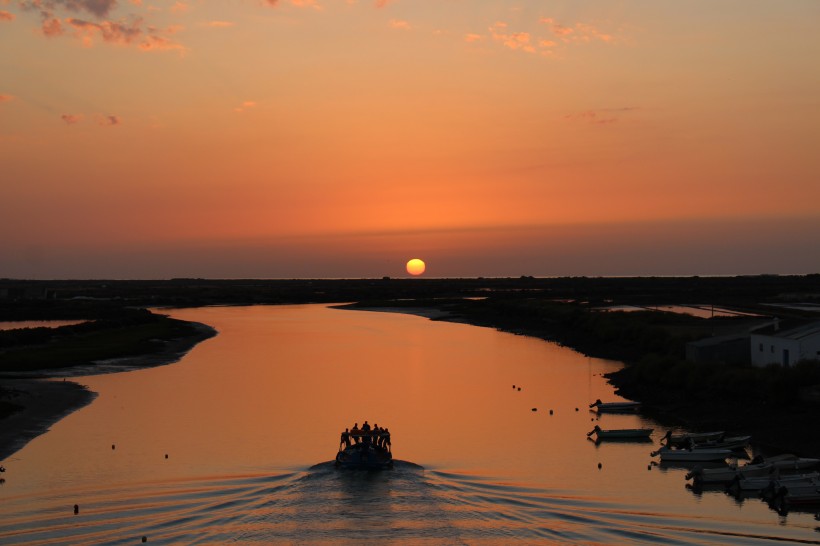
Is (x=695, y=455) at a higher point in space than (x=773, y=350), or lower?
lower

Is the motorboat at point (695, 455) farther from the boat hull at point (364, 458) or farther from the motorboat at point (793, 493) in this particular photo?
the boat hull at point (364, 458)

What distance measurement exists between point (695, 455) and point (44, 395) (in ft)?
122

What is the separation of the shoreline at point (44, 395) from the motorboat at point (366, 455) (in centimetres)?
1392

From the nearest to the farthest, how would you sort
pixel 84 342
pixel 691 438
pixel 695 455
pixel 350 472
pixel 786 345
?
pixel 350 472 < pixel 695 455 < pixel 691 438 < pixel 786 345 < pixel 84 342

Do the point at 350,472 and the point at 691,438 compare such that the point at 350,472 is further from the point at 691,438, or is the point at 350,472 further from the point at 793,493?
the point at 793,493

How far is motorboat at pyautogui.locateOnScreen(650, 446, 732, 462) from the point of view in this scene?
1410 inches

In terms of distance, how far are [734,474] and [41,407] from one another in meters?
35.9

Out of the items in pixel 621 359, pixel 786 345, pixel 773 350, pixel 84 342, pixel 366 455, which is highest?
pixel 786 345

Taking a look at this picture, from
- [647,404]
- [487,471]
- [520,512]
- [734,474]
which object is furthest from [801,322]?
[520,512]

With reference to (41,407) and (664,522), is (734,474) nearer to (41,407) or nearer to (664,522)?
(664,522)

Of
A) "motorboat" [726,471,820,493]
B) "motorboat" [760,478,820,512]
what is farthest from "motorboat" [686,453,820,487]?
"motorboat" [760,478,820,512]

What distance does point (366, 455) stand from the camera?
1356 inches

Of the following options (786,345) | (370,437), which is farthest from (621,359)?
(370,437)

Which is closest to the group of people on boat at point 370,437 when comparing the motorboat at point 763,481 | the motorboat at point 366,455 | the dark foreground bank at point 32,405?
the motorboat at point 366,455
